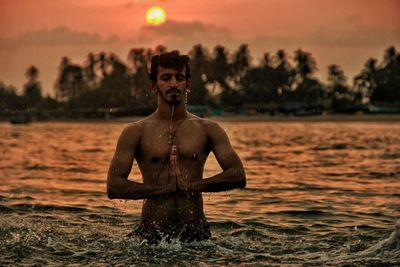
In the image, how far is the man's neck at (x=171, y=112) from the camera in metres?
6.70

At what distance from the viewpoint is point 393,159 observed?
2333cm

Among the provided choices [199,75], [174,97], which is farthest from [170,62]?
[199,75]

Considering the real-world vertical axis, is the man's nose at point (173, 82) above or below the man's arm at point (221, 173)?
above

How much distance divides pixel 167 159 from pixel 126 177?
0.45 metres

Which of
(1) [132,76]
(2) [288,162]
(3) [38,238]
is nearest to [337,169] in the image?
(2) [288,162]

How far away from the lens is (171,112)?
6719 mm

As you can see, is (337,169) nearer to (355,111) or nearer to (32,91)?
(355,111)

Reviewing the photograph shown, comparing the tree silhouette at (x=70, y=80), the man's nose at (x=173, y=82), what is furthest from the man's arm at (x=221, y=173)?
the tree silhouette at (x=70, y=80)

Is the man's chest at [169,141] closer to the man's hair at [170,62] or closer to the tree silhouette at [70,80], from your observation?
the man's hair at [170,62]

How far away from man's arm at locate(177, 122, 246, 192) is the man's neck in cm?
30

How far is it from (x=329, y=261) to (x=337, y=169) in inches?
508

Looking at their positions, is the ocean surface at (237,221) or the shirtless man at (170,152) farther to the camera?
the ocean surface at (237,221)

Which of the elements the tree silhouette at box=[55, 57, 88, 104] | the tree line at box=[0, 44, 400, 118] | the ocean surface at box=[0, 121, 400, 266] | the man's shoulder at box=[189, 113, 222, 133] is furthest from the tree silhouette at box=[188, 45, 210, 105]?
the man's shoulder at box=[189, 113, 222, 133]

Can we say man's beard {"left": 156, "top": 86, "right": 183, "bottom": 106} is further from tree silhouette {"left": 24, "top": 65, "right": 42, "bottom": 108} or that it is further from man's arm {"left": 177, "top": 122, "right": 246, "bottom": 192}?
tree silhouette {"left": 24, "top": 65, "right": 42, "bottom": 108}
